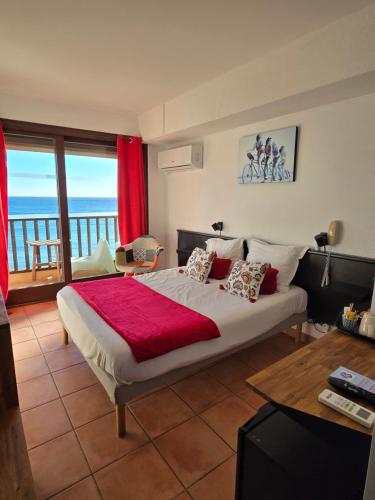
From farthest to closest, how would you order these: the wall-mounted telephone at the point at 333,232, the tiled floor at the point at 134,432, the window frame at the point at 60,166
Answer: the window frame at the point at 60,166 → the wall-mounted telephone at the point at 333,232 → the tiled floor at the point at 134,432

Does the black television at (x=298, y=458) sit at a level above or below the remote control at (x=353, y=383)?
below

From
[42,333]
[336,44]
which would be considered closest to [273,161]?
[336,44]

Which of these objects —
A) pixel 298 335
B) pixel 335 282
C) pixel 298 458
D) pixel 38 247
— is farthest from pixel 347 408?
pixel 38 247

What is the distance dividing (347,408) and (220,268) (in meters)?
2.22

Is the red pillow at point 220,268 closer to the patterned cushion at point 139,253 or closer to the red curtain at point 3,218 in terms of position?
the patterned cushion at point 139,253

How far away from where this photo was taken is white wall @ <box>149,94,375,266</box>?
2414 millimetres

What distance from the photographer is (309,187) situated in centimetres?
280

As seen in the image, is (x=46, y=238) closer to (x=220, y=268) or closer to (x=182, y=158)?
(x=182, y=158)

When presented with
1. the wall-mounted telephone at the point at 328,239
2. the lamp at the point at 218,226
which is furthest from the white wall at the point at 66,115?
the wall-mounted telephone at the point at 328,239

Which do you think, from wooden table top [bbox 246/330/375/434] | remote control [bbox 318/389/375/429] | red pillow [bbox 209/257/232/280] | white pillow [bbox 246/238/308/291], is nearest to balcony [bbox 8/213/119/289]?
red pillow [bbox 209/257/232/280]

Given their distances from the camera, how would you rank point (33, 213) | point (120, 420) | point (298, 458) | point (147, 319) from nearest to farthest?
1. point (298, 458)
2. point (120, 420)
3. point (147, 319)
4. point (33, 213)

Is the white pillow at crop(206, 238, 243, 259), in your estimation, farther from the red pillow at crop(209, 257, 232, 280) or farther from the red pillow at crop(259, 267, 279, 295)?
the red pillow at crop(259, 267, 279, 295)

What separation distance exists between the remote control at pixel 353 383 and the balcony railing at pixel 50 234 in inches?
155

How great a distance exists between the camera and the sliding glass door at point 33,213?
375cm
